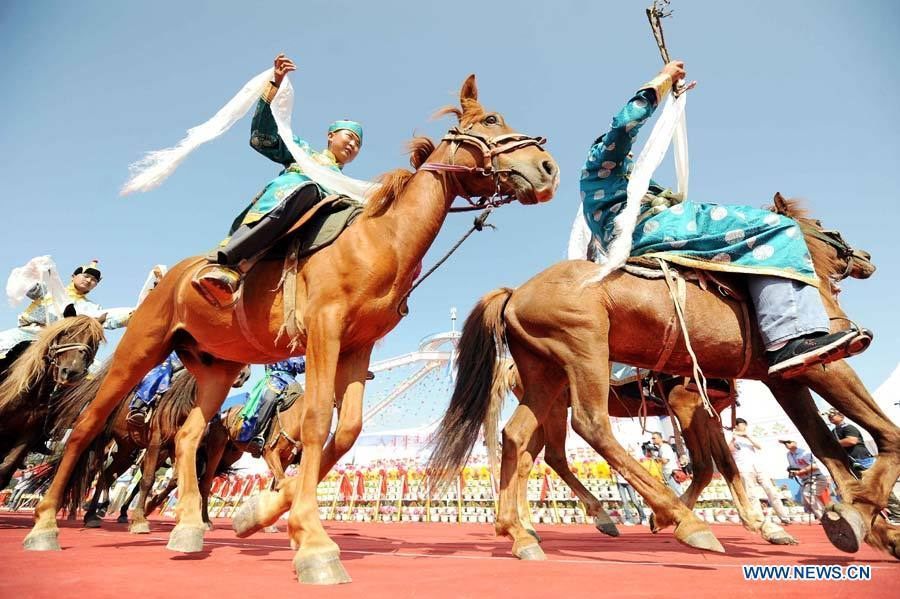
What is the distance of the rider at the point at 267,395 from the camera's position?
9.14 meters

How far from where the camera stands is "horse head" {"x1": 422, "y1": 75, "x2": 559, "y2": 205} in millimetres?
3707

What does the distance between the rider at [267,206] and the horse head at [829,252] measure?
3727 millimetres

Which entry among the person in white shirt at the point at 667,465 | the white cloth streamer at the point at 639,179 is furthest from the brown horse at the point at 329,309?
the person in white shirt at the point at 667,465

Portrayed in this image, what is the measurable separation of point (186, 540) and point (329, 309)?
1.82 meters

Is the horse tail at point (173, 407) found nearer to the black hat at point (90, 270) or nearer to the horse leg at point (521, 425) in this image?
the black hat at point (90, 270)

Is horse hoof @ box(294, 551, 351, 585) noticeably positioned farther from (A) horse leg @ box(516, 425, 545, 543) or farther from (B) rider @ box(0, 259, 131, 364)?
(B) rider @ box(0, 259, 131, 364)

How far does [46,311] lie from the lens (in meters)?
7.66

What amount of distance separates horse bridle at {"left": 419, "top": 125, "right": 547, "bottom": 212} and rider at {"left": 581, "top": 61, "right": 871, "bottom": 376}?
0.86 metres

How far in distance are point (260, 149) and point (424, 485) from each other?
10.3ft

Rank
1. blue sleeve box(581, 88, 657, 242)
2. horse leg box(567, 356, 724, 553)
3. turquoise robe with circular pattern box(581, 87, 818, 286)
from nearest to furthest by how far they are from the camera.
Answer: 1. horse leg box(567, 356, 724, 553)
2. turquoise robe with circular pattern box(581, 87, 818, 286)
3. blue sleeve box(581, 88, 657, 242)

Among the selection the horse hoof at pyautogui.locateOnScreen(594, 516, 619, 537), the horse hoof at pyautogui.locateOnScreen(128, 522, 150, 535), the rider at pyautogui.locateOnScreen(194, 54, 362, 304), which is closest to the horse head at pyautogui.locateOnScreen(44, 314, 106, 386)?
the horse hoof at pyautogui.locateOnScreen(128, 522, 150, 535)

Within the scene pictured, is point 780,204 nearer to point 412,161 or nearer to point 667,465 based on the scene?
point 412,161

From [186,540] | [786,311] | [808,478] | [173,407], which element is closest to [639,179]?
[786,311]

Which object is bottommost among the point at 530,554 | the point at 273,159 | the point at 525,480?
the point at 530,554
